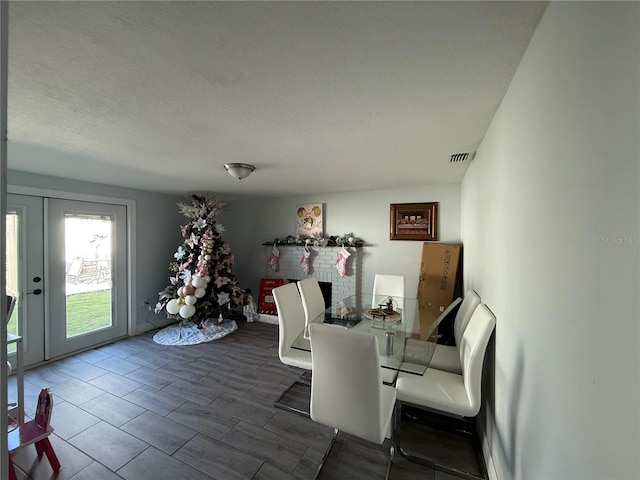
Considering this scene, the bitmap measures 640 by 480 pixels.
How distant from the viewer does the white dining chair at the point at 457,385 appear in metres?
1.51

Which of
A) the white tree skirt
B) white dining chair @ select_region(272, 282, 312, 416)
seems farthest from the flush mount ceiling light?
the white tree skirt

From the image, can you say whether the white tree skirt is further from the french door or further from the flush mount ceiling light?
the flush mount ceiling light

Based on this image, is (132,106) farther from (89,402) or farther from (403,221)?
(403,221)

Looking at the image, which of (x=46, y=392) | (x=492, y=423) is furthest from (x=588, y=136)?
(x=46, y=392)

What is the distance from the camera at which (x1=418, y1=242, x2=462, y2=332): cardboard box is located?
Answer: 3.31 m

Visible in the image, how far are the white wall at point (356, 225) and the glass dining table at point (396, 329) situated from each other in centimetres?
79

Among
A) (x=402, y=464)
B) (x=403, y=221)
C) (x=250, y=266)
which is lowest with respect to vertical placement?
(x=402, y=464)

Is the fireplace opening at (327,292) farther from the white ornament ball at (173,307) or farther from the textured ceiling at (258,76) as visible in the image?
the textured ceiling at (258,76)

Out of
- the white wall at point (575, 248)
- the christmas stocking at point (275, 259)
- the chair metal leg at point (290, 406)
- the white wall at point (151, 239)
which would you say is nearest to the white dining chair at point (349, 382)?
the white wall at point (575, 248)

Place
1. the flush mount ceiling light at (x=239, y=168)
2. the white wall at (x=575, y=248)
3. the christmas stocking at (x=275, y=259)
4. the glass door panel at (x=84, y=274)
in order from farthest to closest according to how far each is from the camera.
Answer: the christmas stocking at (x=275, y=259), the glass door panel at (x=84, y=274), the flush mount ceiling light at (x=239, y=168), the white wall at (x=575, y=248)

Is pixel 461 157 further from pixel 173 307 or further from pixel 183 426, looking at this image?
pixel 173 307

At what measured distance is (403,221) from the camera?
3.86 metres

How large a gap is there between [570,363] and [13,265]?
184 inches

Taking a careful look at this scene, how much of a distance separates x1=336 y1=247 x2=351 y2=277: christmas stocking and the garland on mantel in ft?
0.38
